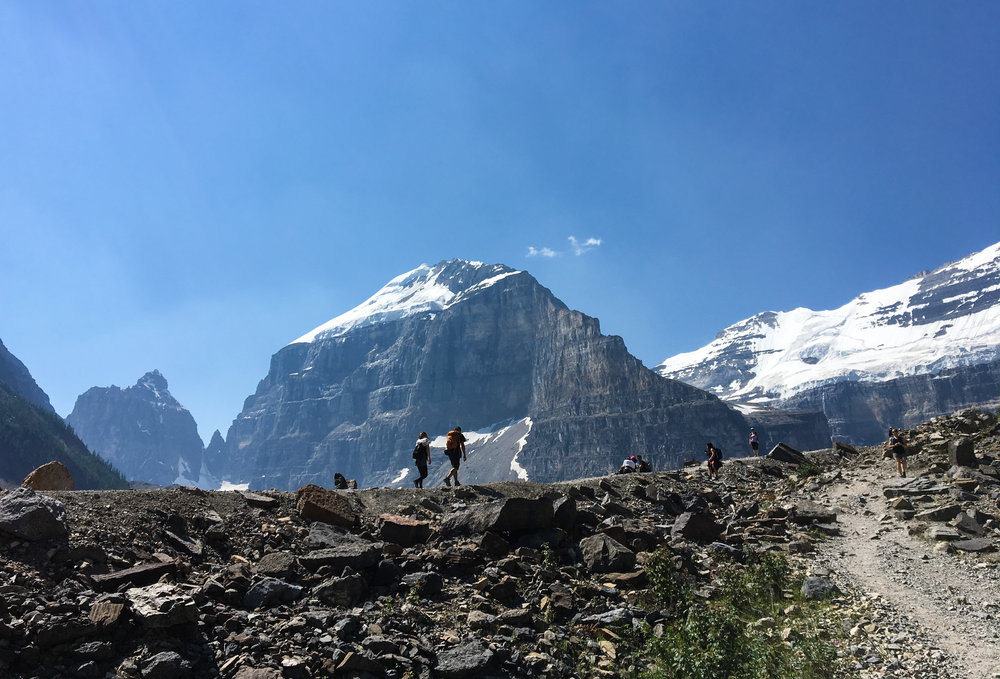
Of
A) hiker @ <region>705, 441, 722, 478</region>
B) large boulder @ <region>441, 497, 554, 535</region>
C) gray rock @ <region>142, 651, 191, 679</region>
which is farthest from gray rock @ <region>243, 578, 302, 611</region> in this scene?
hiker @ <region>705, 441, 722, 478</region>

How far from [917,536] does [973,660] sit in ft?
26.7

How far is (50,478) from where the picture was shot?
1784 cm

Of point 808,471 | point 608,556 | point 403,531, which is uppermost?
point 403,531

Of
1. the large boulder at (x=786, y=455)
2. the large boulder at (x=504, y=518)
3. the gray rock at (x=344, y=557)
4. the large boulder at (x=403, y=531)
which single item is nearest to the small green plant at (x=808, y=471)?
the large boulder at (x=786, y=455)

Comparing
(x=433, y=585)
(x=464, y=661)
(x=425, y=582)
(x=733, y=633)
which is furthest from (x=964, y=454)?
(x=464, y=661)

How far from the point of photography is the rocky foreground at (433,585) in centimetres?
1010

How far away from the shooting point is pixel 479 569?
567 inches

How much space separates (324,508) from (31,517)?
6240 mm

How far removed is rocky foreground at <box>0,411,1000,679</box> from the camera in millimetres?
10102

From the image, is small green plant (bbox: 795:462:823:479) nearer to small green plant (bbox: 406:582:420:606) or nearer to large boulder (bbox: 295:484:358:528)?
large boulder (bbox: 295:484:358:528)

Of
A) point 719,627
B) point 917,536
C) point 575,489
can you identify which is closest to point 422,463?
point 575,489

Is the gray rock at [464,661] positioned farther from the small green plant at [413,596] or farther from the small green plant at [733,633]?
the small green plant at [733,633]

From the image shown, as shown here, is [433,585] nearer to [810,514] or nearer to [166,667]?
[166,667]

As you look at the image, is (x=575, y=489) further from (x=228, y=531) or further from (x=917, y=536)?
(x=228, y=531)
